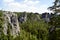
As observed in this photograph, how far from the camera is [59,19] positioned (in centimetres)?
1459

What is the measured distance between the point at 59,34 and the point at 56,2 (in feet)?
7.64

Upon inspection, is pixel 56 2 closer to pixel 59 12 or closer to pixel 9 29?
pixel 59 12

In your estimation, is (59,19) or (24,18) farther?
(24,18)

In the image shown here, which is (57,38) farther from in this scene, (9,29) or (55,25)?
(9,29)

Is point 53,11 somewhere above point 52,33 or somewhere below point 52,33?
above

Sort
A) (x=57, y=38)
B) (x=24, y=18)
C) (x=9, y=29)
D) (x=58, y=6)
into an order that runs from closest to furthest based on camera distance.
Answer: (x=58, y=6) < (x=57, y=38) < (x=9, y=29) < (x=24, y=18)

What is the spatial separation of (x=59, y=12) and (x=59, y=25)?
90cm

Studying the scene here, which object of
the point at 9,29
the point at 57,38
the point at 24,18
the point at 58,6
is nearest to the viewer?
the point at 58,6

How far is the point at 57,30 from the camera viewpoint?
49.6ft

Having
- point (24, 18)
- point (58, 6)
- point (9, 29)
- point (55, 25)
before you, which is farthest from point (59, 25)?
point (24, 18)

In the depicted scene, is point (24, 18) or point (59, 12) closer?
point (59, 12)

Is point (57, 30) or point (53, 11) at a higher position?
point (53, 11)

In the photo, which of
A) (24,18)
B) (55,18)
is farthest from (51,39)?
(24,18)

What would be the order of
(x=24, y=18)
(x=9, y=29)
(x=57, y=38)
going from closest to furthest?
(x=57, y=38)
(x=9, y=29)
(x=24, y=18)
